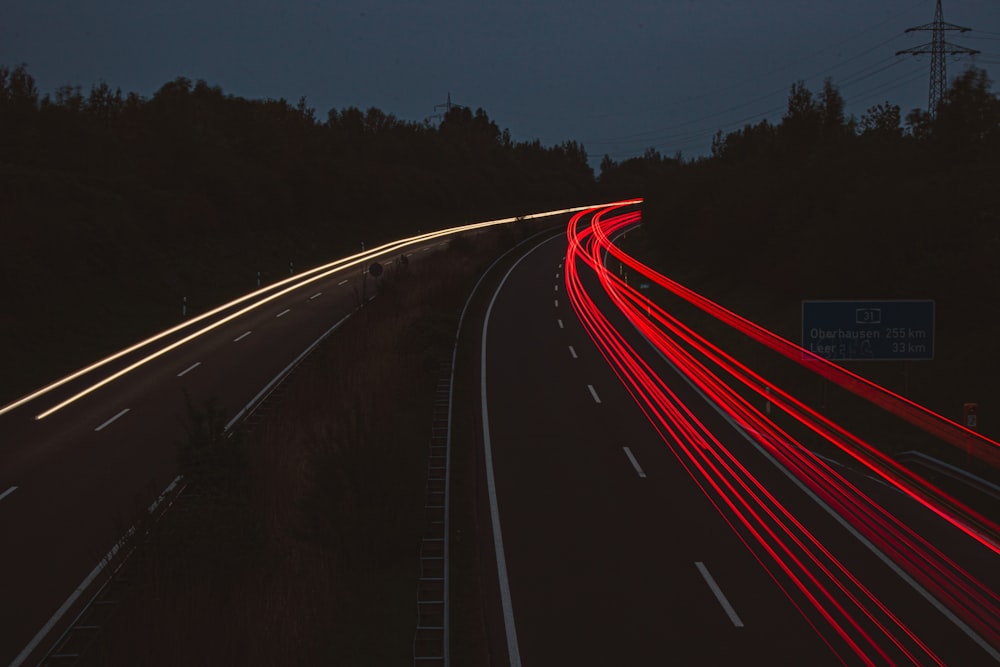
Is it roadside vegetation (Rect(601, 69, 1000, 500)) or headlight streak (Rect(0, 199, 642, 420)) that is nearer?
roadside vegetation (Rect(601, 69, 1000, 500))

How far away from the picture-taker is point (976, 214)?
27.2m

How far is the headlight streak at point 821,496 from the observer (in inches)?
470

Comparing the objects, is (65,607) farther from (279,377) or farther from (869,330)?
(869,330)

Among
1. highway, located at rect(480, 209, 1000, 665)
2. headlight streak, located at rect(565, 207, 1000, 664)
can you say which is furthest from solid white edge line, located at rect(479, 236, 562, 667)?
headlight streak, located at rect(565, 207, 1000, 664)

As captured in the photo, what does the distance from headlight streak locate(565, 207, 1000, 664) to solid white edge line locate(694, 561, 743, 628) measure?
0.96 metres

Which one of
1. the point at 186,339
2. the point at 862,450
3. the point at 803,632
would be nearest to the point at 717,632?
the point at 803,632

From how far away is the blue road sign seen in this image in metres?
21.8

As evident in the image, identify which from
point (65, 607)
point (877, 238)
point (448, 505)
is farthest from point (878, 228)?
point (65, 607)

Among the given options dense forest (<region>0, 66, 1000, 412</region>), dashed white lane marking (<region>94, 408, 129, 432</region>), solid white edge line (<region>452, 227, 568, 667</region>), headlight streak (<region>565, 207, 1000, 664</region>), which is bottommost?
headlight streak (<region>565, 207, 1000, 664</region>)

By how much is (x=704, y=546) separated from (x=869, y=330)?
10.1m

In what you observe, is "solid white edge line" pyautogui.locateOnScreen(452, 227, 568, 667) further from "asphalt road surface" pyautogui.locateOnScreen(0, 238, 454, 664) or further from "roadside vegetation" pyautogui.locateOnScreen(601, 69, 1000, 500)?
"roadside vegetation" pyautogui.locateOnScreen(601, 69, 1000, 500)

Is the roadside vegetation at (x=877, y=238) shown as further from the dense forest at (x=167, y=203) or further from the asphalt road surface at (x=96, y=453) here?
the dense forest at (x=167, y=203)

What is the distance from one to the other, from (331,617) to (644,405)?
47.5ft

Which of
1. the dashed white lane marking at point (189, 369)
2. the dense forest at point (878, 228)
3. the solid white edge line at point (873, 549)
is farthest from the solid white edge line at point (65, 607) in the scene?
the dense forest at point (878, 228)
